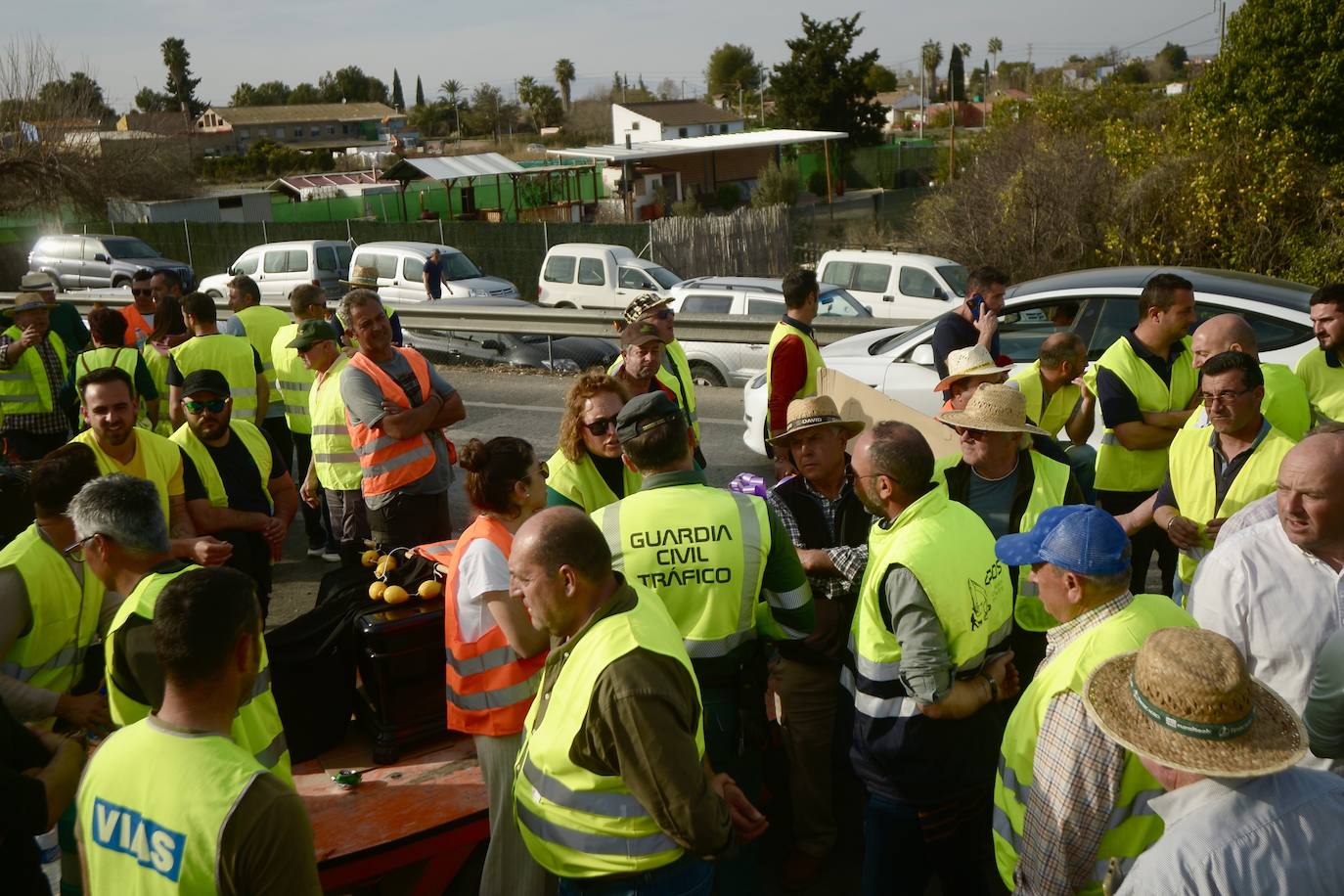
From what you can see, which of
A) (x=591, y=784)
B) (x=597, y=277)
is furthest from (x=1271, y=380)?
(x=597, y=277)

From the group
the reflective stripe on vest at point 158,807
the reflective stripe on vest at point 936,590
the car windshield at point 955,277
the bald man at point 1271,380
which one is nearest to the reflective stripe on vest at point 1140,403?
the bald man at point 1271,380

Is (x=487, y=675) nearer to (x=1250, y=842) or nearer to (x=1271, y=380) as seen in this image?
(x=1250, y=842)

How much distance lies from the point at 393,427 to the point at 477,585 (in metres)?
2.50

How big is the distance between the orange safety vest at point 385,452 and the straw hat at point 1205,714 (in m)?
4.42

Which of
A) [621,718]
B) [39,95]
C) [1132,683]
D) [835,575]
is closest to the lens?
[1132,683]

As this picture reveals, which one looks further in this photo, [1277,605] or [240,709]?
[1277,605]

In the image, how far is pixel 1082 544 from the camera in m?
2.98

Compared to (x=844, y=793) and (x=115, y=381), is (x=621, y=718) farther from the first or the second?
(x=115, y=381)

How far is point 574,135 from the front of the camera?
A: 94.1 meters

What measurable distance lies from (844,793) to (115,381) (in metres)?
3.78

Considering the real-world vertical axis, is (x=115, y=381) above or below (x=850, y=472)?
above

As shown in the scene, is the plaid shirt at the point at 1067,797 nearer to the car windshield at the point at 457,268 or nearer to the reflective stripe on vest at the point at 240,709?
the reflective stripe on vest at the point at 240,709

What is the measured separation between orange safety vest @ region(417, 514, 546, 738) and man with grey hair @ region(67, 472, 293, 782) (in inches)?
23.0

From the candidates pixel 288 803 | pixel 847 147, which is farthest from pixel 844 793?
pixel 847 147
